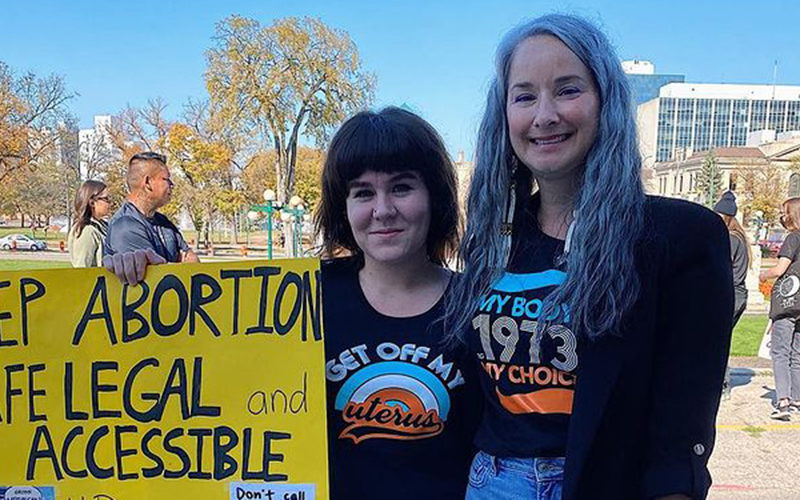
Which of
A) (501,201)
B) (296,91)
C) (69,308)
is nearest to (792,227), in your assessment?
(501,201)

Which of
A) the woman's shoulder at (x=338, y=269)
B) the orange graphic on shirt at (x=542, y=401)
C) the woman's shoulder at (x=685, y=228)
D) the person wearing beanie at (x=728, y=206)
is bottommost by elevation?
the orange graphic on shirt at (x=542, y=401)

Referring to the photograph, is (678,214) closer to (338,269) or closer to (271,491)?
(338,269)

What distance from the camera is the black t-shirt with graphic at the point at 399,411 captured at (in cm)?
178

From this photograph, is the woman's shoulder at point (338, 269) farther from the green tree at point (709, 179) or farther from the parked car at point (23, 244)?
the green tree at point (709, 179)

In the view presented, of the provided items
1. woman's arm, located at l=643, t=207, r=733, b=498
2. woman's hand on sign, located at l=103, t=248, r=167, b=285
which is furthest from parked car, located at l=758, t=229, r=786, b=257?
woman's hand on sign, located at l=103, t=248, r=167, b=285

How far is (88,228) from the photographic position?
226 inches

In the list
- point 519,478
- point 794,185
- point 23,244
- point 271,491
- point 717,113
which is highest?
point 717,113

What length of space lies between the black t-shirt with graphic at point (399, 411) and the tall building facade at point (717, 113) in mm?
110003

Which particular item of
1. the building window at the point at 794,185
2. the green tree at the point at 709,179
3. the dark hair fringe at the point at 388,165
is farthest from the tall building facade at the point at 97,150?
the building window at the point at 794,185

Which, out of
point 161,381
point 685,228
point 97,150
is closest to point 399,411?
point 161,381

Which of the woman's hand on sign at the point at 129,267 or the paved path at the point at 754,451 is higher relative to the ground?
the woman's hand on sign at the point at 129,267

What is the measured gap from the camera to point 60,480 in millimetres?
1797

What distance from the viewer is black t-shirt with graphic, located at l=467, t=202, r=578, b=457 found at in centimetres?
153

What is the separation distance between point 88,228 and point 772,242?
170ft
